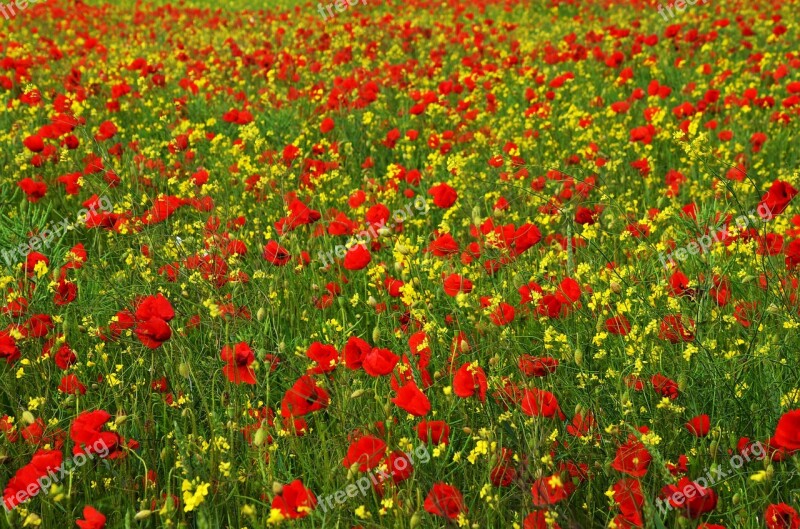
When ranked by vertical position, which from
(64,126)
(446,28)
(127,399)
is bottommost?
(446,28)

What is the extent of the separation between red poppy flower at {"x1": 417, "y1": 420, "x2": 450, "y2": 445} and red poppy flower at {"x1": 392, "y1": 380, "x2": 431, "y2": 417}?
0.10 metres

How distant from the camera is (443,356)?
2.67m

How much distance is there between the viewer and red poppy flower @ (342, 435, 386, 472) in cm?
195

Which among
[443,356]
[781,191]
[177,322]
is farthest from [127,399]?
[781,191]

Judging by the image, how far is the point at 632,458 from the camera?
1953 millimetres

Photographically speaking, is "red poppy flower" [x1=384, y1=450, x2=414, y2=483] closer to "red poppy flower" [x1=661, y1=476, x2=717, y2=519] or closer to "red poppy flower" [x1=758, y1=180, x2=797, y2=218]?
"red poppy flower" [x1=661, y1=476, x2=717, y2=519]

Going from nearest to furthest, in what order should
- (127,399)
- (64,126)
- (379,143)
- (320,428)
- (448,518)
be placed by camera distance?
(448,518), (320,428), (127,399), (64,126), (379,143)

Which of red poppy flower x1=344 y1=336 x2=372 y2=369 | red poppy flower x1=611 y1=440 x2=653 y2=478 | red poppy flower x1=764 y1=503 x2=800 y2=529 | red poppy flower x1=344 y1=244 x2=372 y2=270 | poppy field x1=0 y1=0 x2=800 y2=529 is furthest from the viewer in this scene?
red poppy flower x1=344 y1=244 x2=372 y2=270

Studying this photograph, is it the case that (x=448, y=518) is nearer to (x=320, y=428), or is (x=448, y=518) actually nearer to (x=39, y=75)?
(x=320, y=428)

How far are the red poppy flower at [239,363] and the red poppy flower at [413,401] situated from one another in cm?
45

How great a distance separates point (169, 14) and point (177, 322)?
383 inches

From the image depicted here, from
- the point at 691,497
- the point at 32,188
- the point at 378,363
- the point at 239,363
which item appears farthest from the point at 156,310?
the point at 32,188

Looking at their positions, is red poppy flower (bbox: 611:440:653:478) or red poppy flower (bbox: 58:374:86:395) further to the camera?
red poppy flower (bbox: 58:374:86:395)

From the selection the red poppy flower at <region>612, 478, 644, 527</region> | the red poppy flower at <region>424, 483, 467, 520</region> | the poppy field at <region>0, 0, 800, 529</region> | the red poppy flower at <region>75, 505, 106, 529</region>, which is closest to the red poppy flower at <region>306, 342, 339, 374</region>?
the poppy field at <region>0, 0, 800, 529</region>
